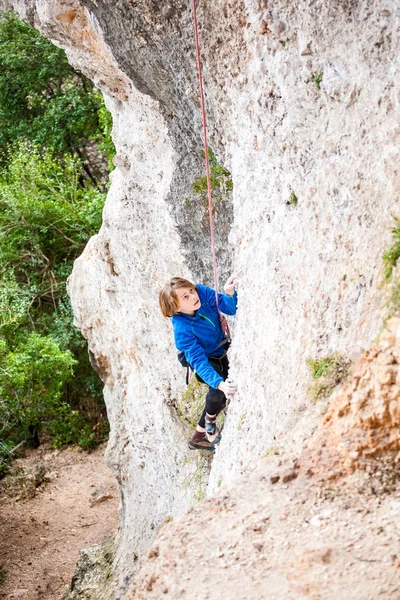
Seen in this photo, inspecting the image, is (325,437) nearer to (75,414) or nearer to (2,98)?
(75,414)

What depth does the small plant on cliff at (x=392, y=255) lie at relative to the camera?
375 centimetres

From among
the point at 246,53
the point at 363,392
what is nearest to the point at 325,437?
the point at 363,392

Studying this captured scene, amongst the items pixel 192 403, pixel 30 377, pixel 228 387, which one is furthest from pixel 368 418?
pixel 30 377

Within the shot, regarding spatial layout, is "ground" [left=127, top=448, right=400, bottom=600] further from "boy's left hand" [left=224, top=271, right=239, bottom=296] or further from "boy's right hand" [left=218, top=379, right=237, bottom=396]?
"boy's left hand" [left=224, top=271, right=239, bottom=296]

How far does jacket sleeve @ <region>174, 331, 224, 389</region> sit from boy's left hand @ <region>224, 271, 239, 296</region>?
0.56 m

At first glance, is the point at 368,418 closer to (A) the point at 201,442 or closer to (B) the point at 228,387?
(B) the point at 228,387

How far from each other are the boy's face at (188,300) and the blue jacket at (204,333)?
0.09m

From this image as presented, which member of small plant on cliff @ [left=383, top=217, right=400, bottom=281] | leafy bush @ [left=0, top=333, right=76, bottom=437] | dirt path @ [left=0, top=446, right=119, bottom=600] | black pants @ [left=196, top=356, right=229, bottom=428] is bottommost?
dirt path @ [left=0, top=446, right=119, bottom=600]

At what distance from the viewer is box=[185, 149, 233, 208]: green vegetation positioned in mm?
7270

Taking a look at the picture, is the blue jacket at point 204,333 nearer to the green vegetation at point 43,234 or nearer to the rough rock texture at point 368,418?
the rough rock texture at point 368,418

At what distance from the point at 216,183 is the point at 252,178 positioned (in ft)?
5.98

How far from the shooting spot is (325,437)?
12.1ft

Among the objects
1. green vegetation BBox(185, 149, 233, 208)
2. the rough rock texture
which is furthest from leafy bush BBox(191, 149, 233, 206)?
the rough rock texture

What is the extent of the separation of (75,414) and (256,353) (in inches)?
476
